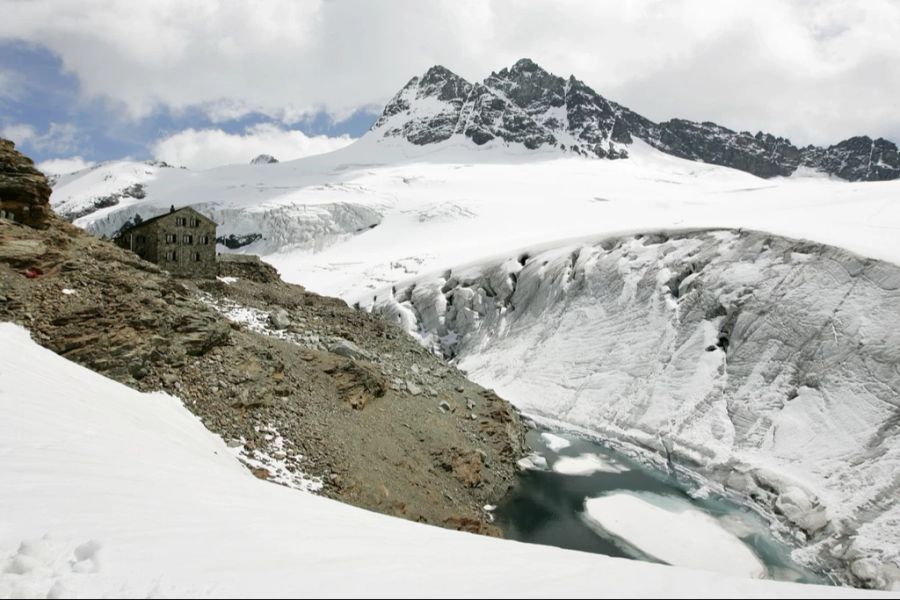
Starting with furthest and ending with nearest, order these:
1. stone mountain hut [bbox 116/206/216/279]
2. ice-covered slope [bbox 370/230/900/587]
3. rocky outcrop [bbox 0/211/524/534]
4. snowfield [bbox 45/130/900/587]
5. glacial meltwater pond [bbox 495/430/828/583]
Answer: stone mountain hut [bbox 116/206/216/279] < snowfield [bbox 45/130/900/587] < ice-covered slope [bbox 370/230/900/587] < glacial meltwater pond [bbox 495/430/828/583] < rocky outcrop [bbox 0/211/524/534]

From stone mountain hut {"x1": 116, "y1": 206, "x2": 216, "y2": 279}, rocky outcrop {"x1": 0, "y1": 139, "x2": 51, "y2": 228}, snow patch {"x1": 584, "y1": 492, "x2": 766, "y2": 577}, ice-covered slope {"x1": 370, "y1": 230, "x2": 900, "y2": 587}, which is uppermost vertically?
rocky outcrop {"x1": 0, "y1": 139, "x2": 51, "y2": 228}

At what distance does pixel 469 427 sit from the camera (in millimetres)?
30359

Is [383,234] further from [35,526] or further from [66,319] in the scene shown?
[35,526]

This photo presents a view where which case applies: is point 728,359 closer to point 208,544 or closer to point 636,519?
point 636,519

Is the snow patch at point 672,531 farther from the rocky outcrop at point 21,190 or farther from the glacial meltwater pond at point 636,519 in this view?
the rocky outcrop at point 21,190

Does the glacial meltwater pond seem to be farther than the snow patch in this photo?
Yes

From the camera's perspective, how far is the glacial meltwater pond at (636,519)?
22.8 meters

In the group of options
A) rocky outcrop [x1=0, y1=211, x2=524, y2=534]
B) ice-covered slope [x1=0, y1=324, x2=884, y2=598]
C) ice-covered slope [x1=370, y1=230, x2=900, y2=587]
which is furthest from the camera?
ice-covered slope [x1=370, y1=230, x2=900, y2=587]

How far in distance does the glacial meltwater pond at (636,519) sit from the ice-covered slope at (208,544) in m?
16.1

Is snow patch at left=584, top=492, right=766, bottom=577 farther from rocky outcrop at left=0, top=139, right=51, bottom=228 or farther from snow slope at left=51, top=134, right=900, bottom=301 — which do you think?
rocky outcrop at left=0, top=139, right=51, bottom=228

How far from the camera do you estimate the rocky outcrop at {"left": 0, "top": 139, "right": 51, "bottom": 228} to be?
2173cm

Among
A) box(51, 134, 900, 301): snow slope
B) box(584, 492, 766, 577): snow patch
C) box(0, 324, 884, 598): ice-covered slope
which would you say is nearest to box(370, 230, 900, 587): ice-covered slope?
box(584, 492, 766, 577): snow patch

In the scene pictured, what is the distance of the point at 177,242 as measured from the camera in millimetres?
37938

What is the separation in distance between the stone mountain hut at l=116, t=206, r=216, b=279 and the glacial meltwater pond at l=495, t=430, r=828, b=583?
25.9m
